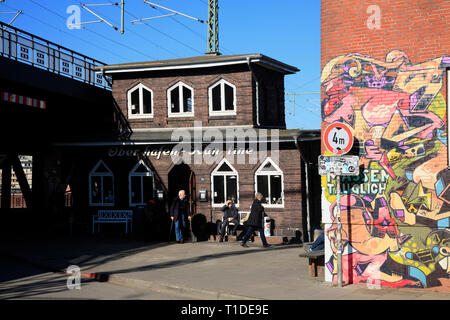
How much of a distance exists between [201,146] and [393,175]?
11.2 meters

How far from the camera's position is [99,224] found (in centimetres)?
2300

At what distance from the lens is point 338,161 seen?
37.4 feet

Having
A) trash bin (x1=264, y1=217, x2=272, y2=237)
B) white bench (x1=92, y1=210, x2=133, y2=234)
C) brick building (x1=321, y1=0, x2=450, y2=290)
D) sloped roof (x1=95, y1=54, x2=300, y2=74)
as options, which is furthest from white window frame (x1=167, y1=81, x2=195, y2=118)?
brick building (x1=321, y1=0, x2=450, y2=290)

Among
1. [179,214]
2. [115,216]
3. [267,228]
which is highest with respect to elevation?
[179,214]

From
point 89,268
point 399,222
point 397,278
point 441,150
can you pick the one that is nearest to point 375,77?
point 441,150

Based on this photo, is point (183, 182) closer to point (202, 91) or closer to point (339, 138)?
point (202, 91)

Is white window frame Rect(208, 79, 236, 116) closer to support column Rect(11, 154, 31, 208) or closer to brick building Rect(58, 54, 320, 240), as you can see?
brick building Rect(58, 54, 320, 240)

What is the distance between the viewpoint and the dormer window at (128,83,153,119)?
81.0ft

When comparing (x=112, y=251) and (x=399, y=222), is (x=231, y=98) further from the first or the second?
(x=399, y=222)

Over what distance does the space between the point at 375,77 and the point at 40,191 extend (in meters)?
16.6

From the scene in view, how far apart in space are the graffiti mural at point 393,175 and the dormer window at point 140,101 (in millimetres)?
13574

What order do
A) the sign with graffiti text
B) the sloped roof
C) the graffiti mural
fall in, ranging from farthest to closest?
the sloped roof < the sign with graffiti text < the graffiti mural

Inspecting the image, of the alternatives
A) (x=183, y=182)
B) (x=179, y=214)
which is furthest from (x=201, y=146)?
(x=179, y=214)

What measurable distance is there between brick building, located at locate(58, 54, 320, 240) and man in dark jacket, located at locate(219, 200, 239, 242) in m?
1.05
